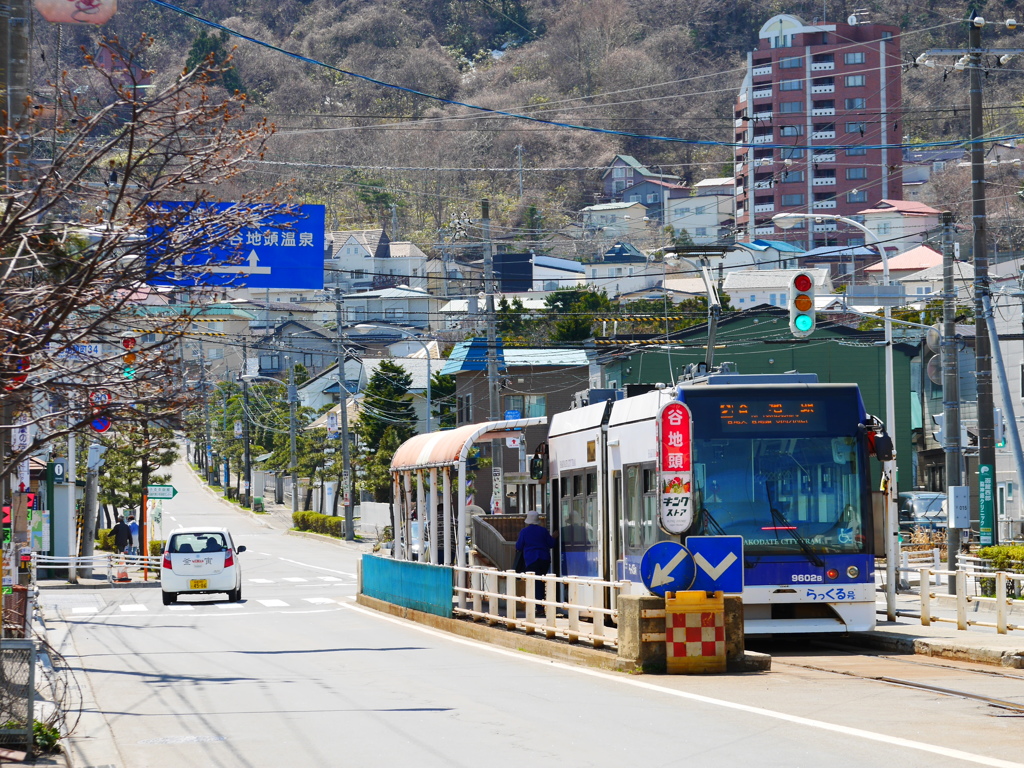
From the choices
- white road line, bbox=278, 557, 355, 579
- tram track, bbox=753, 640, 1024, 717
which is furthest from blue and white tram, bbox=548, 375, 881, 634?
white road line, bbox=278, 557, 355, 579

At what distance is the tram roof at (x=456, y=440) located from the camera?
22.3m

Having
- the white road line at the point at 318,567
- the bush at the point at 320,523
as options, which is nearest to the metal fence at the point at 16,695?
the white road line at the point at 318,567

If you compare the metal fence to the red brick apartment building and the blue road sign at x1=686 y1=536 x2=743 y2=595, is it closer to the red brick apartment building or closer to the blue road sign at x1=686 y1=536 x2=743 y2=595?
the blue road sign at x1=686 y1=536 x2=743 y2=595

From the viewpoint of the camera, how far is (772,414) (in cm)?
1809

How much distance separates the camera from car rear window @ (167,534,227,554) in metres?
33.7

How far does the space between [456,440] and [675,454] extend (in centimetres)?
673

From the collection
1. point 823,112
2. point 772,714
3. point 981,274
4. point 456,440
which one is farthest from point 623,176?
point 772,714

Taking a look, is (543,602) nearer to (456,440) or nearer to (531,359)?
(456,440)

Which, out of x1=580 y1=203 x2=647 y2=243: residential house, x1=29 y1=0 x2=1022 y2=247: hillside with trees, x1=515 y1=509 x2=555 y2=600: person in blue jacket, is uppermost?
x1=29 y1=0 x2=1022 y2=247: hillside with trees

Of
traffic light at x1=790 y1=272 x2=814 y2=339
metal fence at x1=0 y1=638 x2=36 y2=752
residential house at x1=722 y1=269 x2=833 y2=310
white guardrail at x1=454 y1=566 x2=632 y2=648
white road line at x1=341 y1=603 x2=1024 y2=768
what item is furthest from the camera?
residential house at x1=722 y1=269 x2=833 y2=310

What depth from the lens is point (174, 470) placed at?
126812 mm

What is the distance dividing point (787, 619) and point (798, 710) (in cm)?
597

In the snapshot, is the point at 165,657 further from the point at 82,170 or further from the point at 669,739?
the point at 82,170

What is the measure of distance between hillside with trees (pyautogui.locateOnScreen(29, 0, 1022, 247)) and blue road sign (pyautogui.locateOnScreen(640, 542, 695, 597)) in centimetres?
10785
